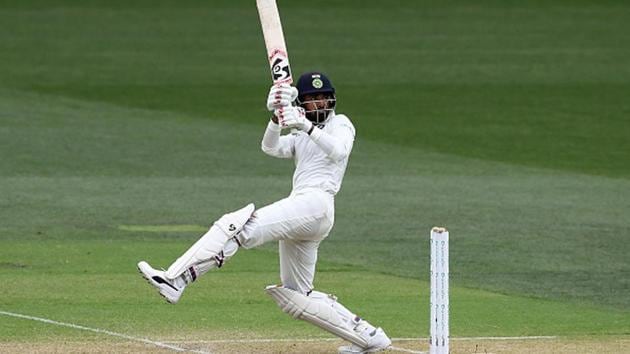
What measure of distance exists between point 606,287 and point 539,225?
3933 mm

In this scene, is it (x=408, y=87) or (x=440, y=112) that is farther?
(x=408, y=87)

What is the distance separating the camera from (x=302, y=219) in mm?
12664

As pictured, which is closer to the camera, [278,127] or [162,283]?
[162,283]

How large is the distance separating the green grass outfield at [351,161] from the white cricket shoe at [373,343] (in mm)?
1262

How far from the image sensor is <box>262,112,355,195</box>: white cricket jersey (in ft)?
42.4

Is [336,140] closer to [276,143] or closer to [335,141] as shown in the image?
[335,141]

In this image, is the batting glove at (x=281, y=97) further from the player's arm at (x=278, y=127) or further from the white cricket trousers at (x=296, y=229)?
the white cricket trousers at (x=296, y=229)

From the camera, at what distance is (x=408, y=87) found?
35.8 meters

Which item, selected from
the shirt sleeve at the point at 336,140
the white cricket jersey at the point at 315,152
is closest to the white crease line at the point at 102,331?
the white cricket jersey at the point at 315,152

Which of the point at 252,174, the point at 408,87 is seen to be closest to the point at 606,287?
the point at 252,174

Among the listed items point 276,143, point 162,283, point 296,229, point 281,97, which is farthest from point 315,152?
point 162,283

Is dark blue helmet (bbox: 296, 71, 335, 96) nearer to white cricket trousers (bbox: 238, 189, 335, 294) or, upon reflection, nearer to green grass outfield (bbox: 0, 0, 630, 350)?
white cricket trousers (bbox: 238, 189, 335, 294)

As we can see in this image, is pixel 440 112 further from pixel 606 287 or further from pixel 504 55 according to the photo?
pixel 606 287

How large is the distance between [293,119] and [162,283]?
1631 millimetres
